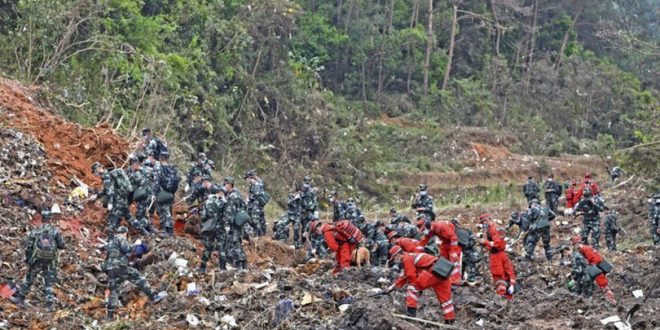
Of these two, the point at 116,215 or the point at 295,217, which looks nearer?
the point at 116,215

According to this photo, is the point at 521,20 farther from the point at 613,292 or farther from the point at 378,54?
the point at 613,292

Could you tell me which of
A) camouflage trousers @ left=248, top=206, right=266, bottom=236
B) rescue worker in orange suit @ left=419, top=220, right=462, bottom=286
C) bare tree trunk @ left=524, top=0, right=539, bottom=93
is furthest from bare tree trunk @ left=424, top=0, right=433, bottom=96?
rescue worker in orange suit @ left=419, top=220, right=462, bottom=286

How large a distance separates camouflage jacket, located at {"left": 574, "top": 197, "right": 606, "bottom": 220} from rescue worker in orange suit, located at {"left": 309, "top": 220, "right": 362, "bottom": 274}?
6776 mm

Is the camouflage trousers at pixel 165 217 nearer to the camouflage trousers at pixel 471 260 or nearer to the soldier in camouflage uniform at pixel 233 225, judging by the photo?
the soldier in camouflage uniform at pixel 233 225

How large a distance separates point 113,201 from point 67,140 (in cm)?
367

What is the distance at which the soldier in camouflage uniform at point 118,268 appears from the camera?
Answer: 13.3m

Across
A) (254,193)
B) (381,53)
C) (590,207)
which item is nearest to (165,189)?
(254,193)

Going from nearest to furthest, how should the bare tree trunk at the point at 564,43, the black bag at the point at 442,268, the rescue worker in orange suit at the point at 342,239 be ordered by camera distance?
the black bag at the point at 442,268 < the rescue worker in orange suit at the point at 342,239 < the bare tree trunk at the point at 564,43

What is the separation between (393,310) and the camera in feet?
39.9

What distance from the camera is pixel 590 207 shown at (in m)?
20.7

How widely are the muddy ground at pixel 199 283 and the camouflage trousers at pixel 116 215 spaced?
423 mm

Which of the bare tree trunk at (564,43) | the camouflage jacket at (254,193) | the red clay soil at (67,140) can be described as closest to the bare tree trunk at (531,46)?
the bare tree trunk at (564,43)

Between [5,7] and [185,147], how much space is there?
6699mm

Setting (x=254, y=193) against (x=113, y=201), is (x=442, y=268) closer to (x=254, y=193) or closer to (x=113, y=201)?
(x=113, y=201)
